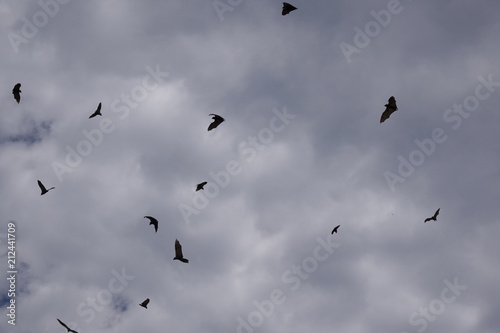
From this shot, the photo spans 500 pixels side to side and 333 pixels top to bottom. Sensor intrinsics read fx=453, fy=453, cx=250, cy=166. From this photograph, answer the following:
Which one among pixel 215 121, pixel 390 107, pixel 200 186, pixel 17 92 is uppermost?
pixel 17 92

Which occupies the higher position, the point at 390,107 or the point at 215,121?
the point at 215,121

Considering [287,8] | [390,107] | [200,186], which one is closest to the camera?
[287,8]

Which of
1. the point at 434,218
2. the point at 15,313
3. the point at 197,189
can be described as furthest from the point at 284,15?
the point at 15,313

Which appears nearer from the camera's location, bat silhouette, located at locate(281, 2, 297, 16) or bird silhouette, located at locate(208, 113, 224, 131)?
bat silhouette, located at locate(281, 2, 297, 16)

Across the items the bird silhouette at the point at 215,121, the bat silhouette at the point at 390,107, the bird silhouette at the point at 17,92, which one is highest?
the bird silhouette at the point at 17,92

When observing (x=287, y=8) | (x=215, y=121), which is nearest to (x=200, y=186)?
(x=215, y=121)

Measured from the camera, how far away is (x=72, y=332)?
93.8ft

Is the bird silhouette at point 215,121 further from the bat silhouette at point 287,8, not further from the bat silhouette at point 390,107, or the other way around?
the bat silhouette at point 390,107

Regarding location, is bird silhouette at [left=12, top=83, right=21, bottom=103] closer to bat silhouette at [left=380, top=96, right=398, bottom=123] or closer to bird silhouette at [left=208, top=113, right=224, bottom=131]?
bird silhouette at [left=208, top=113, right=224, bottom=131]

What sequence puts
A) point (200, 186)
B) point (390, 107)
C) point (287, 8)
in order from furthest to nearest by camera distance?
point (200, 186)
point (390, 107)
point (287, 8)

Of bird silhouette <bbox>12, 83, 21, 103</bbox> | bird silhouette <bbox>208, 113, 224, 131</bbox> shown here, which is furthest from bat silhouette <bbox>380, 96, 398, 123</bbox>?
bird silhouette <bbox>12, 83, 21, 103</bbox>

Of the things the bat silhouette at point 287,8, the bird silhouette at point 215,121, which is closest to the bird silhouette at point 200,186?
the bird silhouette at point 215,121

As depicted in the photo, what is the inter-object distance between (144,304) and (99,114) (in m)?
13.2

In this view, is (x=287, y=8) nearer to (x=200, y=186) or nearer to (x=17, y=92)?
(x=200, y=186)
